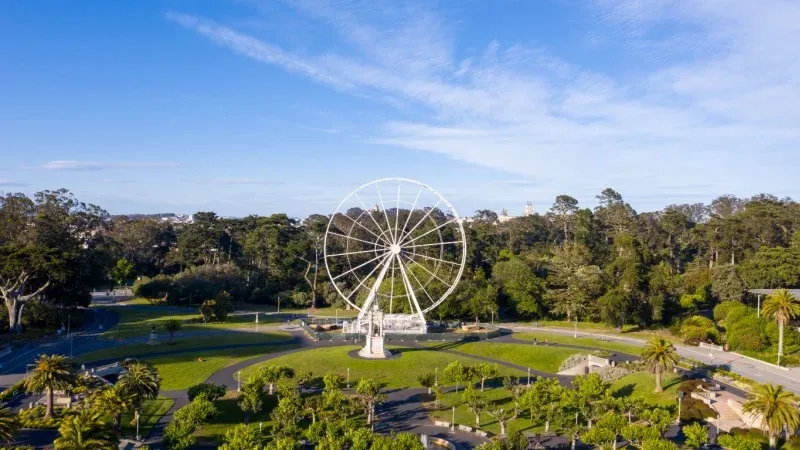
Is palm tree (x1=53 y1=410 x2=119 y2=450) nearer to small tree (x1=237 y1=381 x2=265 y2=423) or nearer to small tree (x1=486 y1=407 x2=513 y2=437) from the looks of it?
small tree (x1=237 y1=381 x2=265 y2=423)

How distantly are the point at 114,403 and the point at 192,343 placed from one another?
1169 inches

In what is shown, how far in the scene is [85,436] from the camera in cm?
3069

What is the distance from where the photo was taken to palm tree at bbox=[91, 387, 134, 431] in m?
38.0

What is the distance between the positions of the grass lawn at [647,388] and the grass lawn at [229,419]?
3099 cm

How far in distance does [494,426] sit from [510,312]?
51.4 meters

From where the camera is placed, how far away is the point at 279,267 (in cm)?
11006

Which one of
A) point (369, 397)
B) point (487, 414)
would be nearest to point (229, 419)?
point (369, 397)

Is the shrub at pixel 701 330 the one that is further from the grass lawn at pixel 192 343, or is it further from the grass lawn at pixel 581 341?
the grass lawn at pixel 192 343

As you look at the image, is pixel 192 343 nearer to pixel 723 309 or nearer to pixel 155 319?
pixel 155 319

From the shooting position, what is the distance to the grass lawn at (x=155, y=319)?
243ft

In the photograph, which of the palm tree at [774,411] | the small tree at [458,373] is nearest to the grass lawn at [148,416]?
the small tree at [458,373]

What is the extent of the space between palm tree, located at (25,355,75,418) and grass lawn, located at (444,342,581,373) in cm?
4041

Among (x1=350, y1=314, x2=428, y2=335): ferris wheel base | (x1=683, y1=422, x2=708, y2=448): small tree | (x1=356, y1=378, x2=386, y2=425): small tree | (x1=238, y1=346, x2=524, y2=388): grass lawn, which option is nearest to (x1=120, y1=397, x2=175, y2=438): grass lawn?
(x1=238, y1=346, x2=524, y2=388): grass lawn

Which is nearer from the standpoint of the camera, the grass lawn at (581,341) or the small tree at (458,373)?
the small tree at (458,373)
